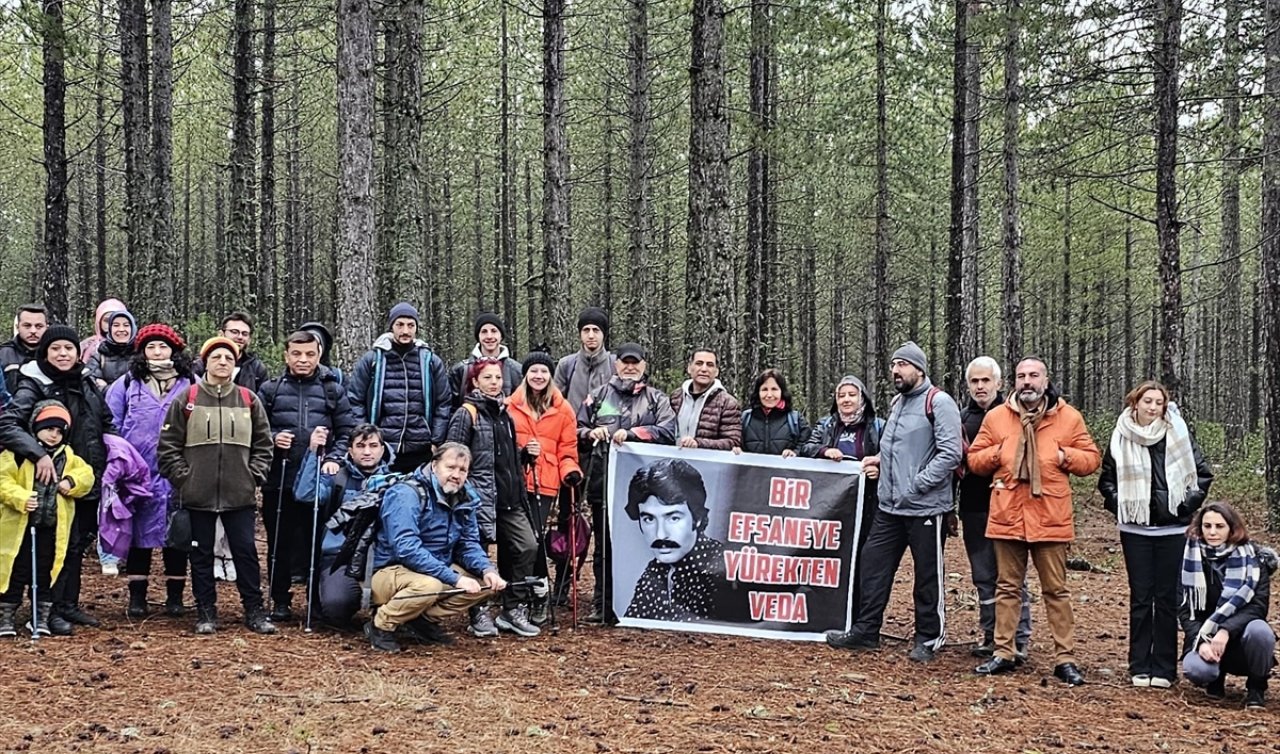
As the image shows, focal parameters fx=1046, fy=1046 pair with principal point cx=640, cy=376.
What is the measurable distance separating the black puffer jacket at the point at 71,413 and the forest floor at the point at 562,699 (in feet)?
4.21

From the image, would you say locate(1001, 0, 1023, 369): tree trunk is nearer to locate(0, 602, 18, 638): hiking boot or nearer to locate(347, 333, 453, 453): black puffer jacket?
locate(347, 333, 453, 453): black puffer jacket

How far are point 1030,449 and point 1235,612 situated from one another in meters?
1.59

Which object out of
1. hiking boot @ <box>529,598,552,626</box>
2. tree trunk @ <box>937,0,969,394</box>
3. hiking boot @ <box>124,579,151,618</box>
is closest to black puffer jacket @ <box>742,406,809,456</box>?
hiking boot @ <box>529,598,552,626</box>

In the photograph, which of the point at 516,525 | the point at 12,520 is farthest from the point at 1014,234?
the point at 12,520

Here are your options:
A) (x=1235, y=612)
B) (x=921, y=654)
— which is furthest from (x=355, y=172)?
(x=1235, y=612)

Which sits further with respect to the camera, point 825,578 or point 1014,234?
point 1014,234

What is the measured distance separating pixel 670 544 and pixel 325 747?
3.91 metres

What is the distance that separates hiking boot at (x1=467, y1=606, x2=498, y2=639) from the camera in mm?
7863

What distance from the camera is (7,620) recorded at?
7160mm

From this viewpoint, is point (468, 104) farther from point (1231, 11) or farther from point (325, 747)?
point (325, 747)

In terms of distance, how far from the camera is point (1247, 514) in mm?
16125

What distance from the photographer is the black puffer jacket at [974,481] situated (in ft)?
25.7

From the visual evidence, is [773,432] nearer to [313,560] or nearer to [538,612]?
[538,612]

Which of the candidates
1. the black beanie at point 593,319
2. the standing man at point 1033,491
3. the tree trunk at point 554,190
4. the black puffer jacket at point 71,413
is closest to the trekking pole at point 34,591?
the black puffer jacket at point 71,413
